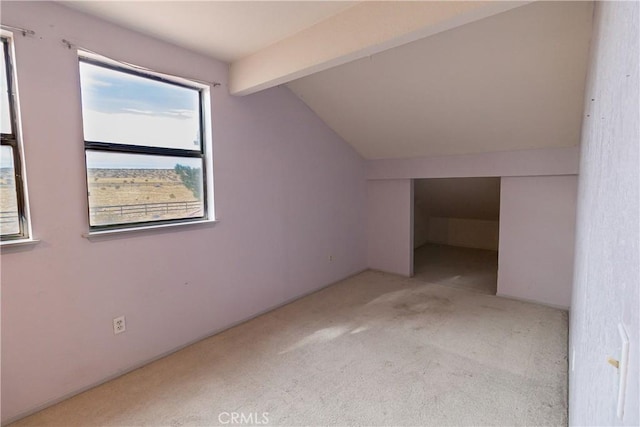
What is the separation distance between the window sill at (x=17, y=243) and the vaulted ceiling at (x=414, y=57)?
142 centimetres

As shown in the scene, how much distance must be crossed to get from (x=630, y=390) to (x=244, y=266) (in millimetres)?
2860

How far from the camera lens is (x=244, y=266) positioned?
3059 millimetres

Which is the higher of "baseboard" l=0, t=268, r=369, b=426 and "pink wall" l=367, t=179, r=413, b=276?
"pink wall" l=367, t=179, r=413, b=276

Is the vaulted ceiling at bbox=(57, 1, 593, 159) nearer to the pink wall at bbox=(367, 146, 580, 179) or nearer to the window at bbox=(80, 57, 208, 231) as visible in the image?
the pink wall at bbox=(367, 146, 580, 179)

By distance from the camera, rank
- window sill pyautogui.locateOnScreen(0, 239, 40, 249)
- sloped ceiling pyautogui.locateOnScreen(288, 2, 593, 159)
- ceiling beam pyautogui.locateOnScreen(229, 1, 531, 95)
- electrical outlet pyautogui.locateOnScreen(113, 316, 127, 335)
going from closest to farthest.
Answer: ceiling beam pyautogui.locateOnScreen(229, 1, 531, 95), window sill pyautogui.locateOnScreen(0, 239, 40, 249), sloped ceiling pyautogui.locateOnScreen(288, 2, 593, 159), electrical outlet pyautogui.locateOnScreen(113, 316, 127, 335)

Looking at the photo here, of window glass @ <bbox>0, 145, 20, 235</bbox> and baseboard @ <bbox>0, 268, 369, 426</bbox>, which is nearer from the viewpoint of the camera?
window glass @ <bbox>0, 145, 20, 235</bbox>

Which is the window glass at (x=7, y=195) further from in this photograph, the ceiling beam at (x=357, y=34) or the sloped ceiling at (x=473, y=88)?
the sloped ceiling at (x=473, y=88)

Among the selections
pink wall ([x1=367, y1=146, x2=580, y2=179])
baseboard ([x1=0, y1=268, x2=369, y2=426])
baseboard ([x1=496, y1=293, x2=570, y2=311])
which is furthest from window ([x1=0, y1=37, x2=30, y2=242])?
baseboard ([x1=496, y1=293, x2=570, y2=311])

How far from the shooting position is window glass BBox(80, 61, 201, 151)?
2104mm

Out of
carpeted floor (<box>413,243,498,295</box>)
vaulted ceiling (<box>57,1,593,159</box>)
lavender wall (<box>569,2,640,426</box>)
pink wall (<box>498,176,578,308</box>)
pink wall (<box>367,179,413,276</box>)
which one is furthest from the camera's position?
pink wall (<box>367,179,413,276</box>)

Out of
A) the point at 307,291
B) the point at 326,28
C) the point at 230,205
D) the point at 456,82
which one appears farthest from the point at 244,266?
the point at 456,82

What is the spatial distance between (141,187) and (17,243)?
79 centimetres

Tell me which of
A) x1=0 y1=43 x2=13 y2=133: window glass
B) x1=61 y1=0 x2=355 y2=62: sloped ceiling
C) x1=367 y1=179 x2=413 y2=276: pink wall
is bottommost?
x1=367 y1=179 x2=413 y2=276: pink wall

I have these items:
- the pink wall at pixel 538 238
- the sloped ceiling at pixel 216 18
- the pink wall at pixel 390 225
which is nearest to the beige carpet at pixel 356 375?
the pink wall at pixel 538 238
